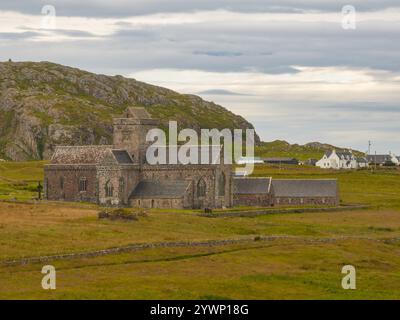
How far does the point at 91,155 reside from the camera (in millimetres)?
123625

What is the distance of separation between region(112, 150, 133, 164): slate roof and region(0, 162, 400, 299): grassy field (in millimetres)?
9500

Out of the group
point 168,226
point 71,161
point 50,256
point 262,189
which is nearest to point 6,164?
point 71,161

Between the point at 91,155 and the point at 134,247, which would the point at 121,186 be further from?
the point at 134,247

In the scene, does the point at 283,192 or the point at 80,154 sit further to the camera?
the point at 283,192

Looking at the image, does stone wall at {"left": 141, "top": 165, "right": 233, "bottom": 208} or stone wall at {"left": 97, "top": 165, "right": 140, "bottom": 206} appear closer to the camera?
stone wall at {"left": 141, "top": 165, "right": 233, "bottom": 208}

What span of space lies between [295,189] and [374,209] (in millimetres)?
12288

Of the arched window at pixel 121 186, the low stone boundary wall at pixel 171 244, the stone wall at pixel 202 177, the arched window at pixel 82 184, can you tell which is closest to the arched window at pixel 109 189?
the arched window at pixel 121 186

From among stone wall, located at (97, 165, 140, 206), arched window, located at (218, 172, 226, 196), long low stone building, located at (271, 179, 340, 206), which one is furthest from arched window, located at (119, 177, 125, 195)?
long low stone building, located at (271, 179, 340, 206)

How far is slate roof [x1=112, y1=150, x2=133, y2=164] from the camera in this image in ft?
394

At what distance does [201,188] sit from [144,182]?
8390 millimetres

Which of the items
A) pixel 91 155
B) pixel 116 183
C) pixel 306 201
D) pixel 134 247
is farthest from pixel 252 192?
pixel 134 247

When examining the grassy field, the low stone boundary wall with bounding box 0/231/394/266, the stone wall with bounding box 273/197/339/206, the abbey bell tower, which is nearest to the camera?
the grassy field

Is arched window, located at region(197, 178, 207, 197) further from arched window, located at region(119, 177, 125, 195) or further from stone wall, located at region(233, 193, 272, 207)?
arched window, located at region(119, 177, 125, 195)
